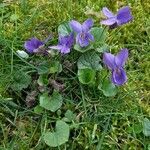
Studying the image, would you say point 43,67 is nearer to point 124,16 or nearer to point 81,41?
point 81,41

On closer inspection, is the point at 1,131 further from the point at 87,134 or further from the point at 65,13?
the point at 65,13

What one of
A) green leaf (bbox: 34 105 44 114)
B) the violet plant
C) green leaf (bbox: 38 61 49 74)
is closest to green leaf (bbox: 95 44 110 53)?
the violet plant

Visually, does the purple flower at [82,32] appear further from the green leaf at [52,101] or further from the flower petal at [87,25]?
the green leaf at [52,101]

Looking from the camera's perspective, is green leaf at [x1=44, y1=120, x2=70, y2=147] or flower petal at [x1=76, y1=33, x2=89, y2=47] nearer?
green leaf at [x1=44, y1=120, x2=70, y2=147]

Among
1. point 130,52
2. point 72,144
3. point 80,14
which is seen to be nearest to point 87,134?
point 72,144

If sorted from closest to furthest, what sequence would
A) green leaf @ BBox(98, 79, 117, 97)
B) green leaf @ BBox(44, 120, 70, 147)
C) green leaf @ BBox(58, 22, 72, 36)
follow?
green leaf @ BBox(44, 120, 70, 147), green leaf @ BBox(98, 79, 117, 97), green leaf @ BBox(58, 22, 72, 36)

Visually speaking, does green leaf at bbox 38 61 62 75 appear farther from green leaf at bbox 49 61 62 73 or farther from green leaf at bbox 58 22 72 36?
green leaf at bbox 58 22 72 36

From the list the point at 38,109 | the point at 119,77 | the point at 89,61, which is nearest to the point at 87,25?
the point at 89,61
